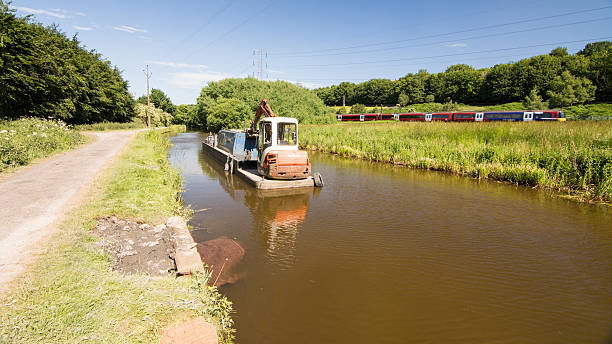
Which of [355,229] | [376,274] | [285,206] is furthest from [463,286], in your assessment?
[285,206]

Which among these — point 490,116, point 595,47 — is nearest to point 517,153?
point 490,116

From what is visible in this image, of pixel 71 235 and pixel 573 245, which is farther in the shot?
pixel 573 245

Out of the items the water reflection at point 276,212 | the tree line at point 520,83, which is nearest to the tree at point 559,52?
the tree line at point 520,83

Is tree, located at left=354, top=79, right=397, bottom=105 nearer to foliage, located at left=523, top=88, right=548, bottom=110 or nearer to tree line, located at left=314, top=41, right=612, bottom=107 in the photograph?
tree line, located at left=314, top=41, right=612, bottom=107

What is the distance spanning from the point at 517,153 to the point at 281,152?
9.79m

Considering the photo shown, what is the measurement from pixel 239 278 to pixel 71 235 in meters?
2.66

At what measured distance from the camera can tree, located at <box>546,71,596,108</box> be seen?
56.2 m

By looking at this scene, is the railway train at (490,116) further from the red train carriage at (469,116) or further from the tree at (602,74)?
the tree at (602,74)

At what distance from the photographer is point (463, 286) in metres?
4.70

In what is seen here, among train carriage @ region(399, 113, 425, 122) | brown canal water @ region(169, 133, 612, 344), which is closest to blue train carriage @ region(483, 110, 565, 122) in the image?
train carriage @ region(399, 113, 425, 122)

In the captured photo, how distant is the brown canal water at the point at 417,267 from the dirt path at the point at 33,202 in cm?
259

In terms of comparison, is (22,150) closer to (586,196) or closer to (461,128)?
(586,196)

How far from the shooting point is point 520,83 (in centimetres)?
6875

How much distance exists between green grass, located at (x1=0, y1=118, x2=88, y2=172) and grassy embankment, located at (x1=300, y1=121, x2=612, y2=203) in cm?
1605
